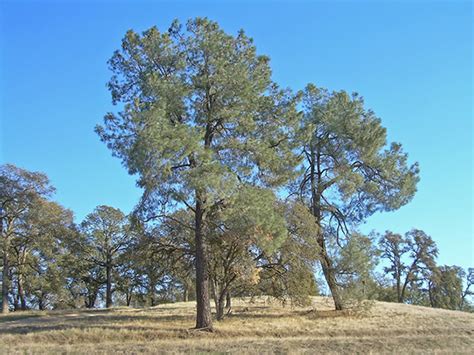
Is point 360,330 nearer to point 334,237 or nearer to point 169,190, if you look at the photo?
point 334,237

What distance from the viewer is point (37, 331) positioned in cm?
2105

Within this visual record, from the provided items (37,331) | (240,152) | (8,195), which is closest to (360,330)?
(240,152)

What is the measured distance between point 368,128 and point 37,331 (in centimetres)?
1956

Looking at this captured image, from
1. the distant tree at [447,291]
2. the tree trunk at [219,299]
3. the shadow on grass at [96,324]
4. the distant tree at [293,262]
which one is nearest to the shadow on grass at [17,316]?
the shadow on grass at [96,324]

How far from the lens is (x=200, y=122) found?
22.0m

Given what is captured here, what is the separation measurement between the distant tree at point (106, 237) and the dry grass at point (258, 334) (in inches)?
Answer: 680

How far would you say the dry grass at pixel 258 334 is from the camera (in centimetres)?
1638

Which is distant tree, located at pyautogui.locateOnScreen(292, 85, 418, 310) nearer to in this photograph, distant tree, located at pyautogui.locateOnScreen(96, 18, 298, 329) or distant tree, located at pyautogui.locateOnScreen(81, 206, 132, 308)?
distant tree, located at pyautogui.locateOnScreen(96, 18, 298, 329)

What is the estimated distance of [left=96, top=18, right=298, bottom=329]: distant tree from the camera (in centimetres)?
Result: 1955

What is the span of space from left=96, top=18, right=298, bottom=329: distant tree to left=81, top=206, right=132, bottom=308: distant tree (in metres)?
21.7

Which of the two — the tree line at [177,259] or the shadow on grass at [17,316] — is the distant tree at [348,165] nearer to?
the tree line at [177,259]

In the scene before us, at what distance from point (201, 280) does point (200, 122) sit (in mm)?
6904

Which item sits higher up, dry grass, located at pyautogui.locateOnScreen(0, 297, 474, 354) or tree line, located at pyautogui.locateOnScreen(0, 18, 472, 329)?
tree line, located at pyautogui.locateOnScreen(0, 18, 472, 329)

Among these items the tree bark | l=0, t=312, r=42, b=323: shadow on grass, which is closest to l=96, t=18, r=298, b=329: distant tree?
the tree bark
